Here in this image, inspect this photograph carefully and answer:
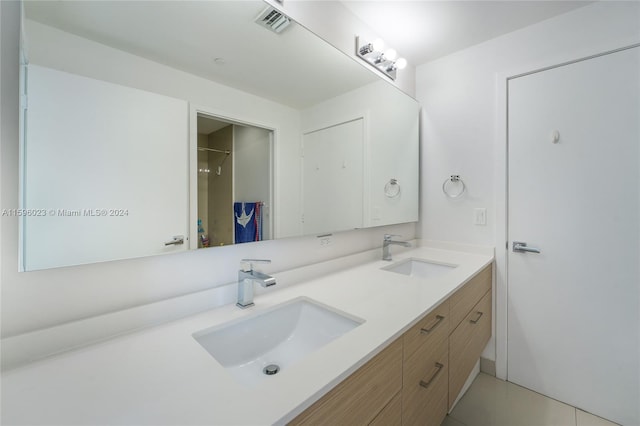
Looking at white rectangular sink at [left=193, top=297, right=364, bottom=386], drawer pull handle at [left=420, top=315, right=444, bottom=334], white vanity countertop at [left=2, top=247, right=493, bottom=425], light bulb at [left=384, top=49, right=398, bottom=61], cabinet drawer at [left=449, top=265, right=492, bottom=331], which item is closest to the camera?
white vanity countertop at [left=2, top=247, right=493, bottom=425]

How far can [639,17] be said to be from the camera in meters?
1.37

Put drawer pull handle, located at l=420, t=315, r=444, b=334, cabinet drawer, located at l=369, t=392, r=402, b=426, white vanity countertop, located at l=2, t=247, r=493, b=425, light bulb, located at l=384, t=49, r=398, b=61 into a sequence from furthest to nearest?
1. light bulb, located at l=384, t=49, r=398, b=61
2. drawer pull handle, located at l=420, t=315, r=444, b=334
3. cabinet drawer, located at l=369, t=392, r=402, b=426
4. white vanity countertop, located at l=2, t=247, r=493, b=425

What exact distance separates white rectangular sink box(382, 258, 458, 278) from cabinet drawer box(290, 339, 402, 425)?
0.88m

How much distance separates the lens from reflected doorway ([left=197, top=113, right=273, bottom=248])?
96 cm

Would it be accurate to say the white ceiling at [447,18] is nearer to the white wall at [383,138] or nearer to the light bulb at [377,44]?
the light bulb at [377,44]

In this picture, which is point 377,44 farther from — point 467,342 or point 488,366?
point 488,366

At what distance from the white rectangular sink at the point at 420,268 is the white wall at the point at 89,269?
965mm

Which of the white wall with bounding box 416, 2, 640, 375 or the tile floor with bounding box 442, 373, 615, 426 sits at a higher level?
the white wall with bounding box 416, 2, 640, 375

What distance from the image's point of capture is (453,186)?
2023mm

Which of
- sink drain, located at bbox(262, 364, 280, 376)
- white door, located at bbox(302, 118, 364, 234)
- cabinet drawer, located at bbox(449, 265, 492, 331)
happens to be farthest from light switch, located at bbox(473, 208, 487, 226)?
sink drain, located at bbox(262, 364, 280, 376)

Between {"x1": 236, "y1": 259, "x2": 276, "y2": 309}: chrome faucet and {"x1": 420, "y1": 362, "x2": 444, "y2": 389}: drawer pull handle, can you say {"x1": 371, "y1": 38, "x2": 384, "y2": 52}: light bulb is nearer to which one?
{"x1": 236, "y1": 259, "x2": 276, "y2": 309}: chrome faucet

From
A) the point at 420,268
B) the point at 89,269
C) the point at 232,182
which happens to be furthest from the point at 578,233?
the point at 89,269

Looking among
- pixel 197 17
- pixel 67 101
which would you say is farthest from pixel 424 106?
pixel 67 101

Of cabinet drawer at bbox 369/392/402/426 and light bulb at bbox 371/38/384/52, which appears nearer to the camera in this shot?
cabinet drawer at bbox 369/392/402/426
